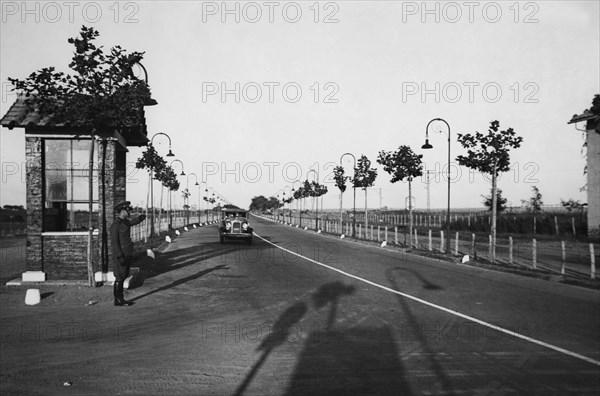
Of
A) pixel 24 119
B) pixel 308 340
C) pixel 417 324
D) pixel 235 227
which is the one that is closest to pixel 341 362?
pixel 308 340

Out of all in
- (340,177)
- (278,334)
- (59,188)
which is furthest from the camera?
(340,177)

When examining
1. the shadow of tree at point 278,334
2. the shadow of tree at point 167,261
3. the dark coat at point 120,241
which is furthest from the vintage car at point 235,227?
the shadow of tree at point 278,334

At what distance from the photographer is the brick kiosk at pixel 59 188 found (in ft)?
46.6

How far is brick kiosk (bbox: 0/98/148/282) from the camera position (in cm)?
1420

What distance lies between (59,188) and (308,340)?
10264 millimetres

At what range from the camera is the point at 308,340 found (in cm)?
823

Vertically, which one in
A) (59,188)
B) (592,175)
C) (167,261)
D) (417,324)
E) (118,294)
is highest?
(592,175)

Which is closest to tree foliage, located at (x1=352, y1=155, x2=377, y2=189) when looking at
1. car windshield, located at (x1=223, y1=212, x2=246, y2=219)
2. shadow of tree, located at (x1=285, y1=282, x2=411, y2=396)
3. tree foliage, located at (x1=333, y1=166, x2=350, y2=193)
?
tree foliage, located at (x1=333, y1=166, x2=350, y2=193)

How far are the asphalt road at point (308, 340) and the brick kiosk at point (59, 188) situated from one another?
1867mm

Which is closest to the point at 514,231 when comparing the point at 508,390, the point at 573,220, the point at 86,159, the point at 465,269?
the point at 573,220

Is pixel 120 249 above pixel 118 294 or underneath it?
above

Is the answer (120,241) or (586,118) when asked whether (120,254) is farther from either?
(586,118)

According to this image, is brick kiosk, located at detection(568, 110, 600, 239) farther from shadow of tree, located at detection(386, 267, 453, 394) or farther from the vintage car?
shadow of tree, located at detection(386, 267, 453, 394)

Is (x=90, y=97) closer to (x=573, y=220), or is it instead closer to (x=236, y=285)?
(x=236, y=285)
